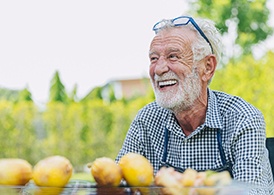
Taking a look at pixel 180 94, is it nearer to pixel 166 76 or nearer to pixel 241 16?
pixel 166 76

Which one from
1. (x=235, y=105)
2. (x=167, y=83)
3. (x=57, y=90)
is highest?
(x=167, y=83)

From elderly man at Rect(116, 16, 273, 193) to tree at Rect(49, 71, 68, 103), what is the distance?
11.2m

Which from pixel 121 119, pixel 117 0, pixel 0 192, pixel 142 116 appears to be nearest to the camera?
pixel 0 192

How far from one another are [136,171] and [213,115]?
2.57 feet

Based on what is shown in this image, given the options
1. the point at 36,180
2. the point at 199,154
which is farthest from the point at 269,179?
the point at 36,180

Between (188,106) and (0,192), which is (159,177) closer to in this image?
(0,192)

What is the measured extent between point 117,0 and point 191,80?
54.1 feet

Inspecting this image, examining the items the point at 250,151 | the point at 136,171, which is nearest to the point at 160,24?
the point at 250,151

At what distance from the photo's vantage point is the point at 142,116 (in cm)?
197

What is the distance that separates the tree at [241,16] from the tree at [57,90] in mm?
4086

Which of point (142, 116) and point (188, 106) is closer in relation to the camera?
point (188, 106)

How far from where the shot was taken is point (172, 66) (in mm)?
1765

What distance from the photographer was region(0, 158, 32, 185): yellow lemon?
3.43 ft

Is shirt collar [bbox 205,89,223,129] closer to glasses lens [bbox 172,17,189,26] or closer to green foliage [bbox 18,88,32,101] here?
glasses lens [bbox 172,17,189,26]
